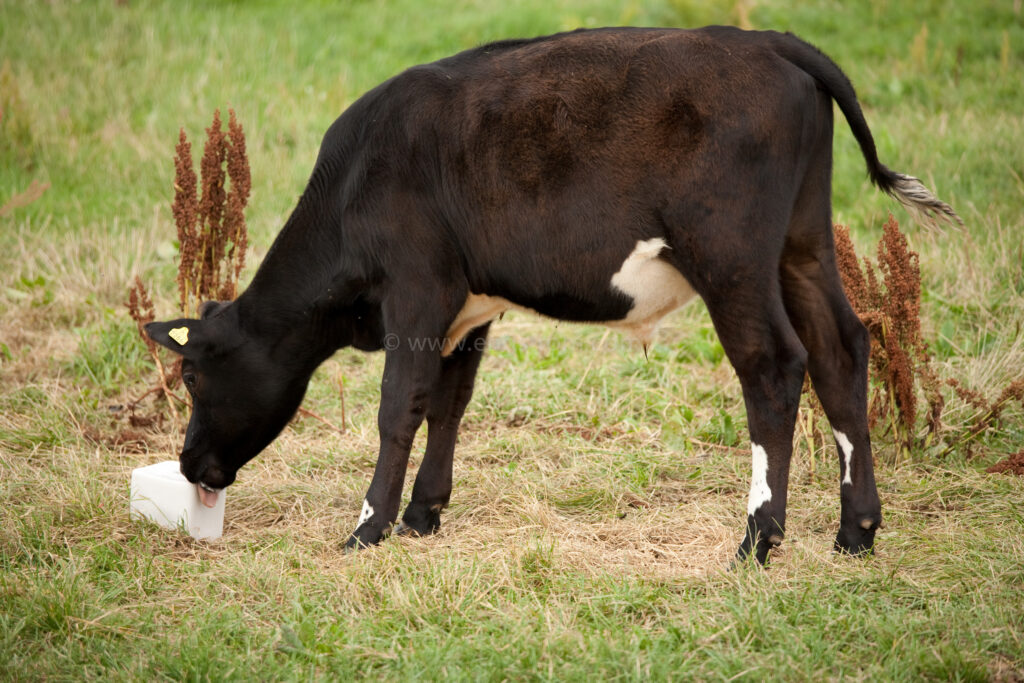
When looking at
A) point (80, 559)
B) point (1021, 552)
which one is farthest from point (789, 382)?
point (80, 559)

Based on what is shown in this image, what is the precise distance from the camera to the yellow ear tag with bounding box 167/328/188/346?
188 inches

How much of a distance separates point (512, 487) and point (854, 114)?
7.95 ft

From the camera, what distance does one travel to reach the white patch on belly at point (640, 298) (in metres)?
4.22

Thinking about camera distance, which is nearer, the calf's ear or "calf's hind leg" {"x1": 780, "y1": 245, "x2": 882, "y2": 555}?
"calf's hind leg" {"x1": 780, "y1": 245, "x2": 882, "y2": 555}

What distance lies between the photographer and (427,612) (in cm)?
383

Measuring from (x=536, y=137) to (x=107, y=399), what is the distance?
3.96 meters

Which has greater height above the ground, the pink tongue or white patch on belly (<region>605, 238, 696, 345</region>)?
white patch on belly (<region>605, 238, 696, 345</region>)

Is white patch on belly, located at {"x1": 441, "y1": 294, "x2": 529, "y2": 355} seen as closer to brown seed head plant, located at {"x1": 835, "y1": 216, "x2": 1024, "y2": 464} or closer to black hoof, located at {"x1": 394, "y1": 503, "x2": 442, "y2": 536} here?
black hoof, located at {"x1": 394, "y1": 503, "x2": 442, "y2": 536}

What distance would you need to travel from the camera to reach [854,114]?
430 centimetres

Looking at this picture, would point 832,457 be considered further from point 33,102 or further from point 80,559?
point 33,102

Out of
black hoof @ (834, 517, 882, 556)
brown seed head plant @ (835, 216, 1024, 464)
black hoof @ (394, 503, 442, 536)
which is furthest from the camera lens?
brown seed head plant @ (835, 216, 1024, 464)

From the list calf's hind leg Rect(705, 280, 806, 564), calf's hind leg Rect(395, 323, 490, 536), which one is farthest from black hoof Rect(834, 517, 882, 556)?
calf's hind leg Rect(395, 323, 490, 536)

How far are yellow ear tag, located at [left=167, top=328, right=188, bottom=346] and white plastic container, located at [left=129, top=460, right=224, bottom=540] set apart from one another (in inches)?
26.0

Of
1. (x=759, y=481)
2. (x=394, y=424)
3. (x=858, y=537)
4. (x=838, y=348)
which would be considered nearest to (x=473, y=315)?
(x=394, y=424)
